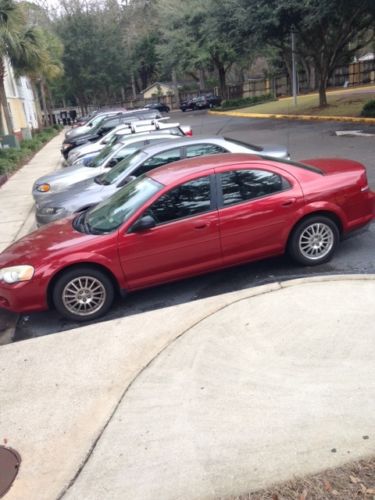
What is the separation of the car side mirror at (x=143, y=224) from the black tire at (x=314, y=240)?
168 cm

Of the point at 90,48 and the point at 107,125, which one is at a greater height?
the point at 90,48

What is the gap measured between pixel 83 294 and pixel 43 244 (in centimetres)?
74

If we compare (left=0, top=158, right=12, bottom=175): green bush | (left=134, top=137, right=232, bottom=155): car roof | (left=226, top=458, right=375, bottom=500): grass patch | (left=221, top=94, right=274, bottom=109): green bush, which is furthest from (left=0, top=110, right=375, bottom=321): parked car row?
(left=221, top=94, right=274, bottom=109): green bush

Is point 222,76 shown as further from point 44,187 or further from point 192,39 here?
point 44,187

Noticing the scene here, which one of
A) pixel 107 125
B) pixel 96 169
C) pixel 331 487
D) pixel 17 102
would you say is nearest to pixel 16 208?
pixel 96 169

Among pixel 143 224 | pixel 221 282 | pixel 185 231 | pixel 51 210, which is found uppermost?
pixel 143 224

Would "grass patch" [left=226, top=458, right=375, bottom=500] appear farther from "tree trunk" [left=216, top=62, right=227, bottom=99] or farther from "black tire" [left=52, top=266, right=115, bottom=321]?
"tree trunk" [left=216, top=62, right=227, bottom=99]

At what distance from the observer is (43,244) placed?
5.27m

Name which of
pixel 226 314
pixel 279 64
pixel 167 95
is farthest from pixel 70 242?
pixel 167 95

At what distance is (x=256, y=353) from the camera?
13.0 ft

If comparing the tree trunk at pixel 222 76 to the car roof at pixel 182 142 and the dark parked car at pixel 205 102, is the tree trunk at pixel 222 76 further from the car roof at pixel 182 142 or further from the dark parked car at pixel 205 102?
the car roof at pixel 182 142

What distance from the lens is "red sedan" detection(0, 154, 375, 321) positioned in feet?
16.4

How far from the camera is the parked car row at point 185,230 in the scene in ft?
16.4

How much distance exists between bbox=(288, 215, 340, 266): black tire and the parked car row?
1 centimetres
